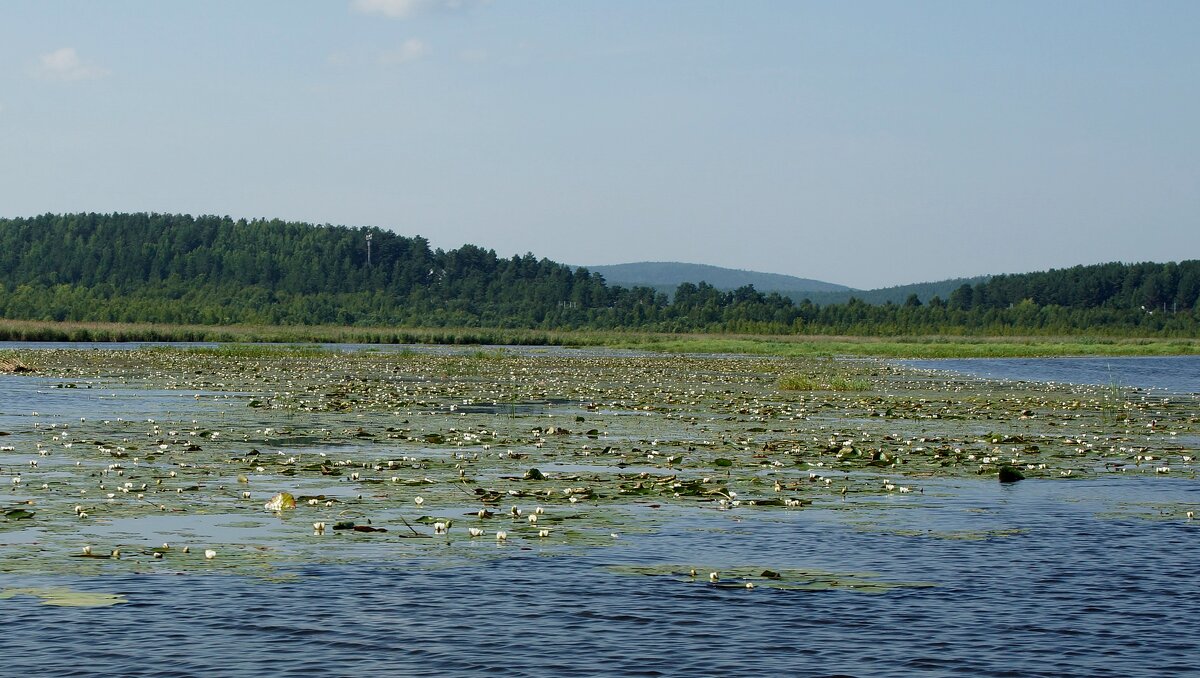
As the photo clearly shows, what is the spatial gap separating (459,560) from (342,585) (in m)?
1.73

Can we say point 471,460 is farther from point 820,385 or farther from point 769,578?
point 820,385

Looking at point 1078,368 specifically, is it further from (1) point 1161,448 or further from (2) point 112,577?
(2) point 112,577

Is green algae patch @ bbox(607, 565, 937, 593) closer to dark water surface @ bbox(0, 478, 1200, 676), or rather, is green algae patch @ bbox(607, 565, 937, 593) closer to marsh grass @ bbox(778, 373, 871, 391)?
dark water surface @ bbox(0, 478, 1200, 676)

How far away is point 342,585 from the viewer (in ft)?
46.6

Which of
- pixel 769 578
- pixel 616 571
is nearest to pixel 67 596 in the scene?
pixel 616 571

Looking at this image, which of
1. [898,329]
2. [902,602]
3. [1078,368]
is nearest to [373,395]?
[902,602]

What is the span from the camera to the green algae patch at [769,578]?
47.4ft

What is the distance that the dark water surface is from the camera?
11500 millimetres

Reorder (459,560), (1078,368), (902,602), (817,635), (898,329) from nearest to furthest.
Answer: (817,635)
(902,602)
(459,560)
(1078,368)
(898,329)

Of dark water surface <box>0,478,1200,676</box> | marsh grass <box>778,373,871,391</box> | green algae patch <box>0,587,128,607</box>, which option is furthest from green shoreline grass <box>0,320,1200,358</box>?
green algae patch <box>0,587,128,607</box>

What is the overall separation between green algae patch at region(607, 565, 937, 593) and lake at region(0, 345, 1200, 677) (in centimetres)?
5

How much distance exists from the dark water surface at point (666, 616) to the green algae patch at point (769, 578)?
0.69 feet

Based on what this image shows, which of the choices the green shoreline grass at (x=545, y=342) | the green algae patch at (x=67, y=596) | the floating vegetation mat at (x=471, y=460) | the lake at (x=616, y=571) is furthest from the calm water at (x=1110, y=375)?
the green algae patch at (x=67, y=596)

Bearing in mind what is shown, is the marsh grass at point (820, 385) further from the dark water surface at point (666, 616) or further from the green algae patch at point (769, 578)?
the green algae patch at point (769, 578)
